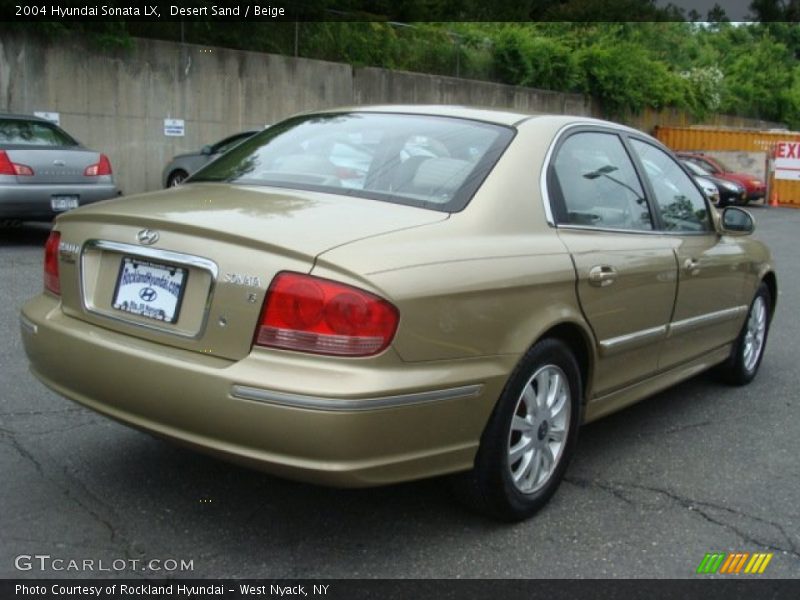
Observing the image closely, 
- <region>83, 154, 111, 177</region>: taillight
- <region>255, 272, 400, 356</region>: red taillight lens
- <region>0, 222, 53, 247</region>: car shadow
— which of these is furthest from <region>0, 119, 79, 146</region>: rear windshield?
<region>255, 272, 400, 356</region>: red taillight lens

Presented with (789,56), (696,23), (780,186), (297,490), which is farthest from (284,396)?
(789,56)

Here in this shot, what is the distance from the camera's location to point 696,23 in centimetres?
5312

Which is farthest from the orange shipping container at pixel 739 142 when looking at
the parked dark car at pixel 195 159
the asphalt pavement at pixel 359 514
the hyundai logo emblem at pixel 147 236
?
the hyundai logo emblem at pixel 147 236

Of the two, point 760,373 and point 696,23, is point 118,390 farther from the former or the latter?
point 696,23

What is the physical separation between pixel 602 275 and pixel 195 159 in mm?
11737

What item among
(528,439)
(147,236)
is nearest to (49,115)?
(147,236)

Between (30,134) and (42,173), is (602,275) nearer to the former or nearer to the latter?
(42,173)

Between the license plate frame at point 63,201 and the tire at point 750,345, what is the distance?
6881 millimetres

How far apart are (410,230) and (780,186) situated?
27488 mm

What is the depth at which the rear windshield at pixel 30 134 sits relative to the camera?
9.70 metres

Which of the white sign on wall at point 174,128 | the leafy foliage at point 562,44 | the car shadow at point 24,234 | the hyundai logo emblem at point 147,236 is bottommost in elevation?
the car shadow at point 24,234

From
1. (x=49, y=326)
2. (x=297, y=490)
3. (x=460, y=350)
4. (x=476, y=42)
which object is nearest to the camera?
(x=460, y=350)

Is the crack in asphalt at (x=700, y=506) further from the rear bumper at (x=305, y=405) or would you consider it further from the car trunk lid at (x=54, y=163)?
the car trunk lid at (x=54, y=163)

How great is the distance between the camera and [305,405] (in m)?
2.80
